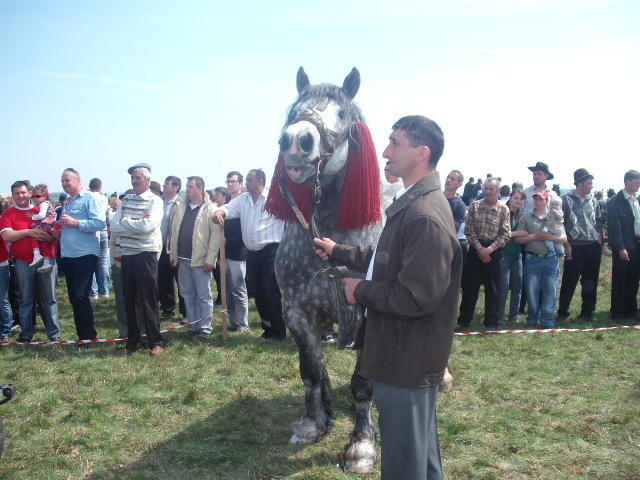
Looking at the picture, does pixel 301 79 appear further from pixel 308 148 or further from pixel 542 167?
pixel 542 167

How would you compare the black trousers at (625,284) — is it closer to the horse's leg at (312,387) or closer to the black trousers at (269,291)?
the black trousers at (269,291)

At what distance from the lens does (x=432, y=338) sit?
231cm

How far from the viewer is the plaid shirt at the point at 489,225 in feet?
Result: 24.8

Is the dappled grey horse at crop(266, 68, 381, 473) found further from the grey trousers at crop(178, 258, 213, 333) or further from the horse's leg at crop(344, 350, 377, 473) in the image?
the grey trousers at crop(178, 258, 213, 333)

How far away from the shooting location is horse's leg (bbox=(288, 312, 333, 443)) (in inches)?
153

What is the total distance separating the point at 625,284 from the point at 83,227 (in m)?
8.16

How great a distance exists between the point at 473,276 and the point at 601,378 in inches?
103

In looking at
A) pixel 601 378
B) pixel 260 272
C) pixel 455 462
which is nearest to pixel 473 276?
pixel 601 378

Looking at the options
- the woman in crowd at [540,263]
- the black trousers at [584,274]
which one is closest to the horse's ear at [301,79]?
the woman in crowd at [540,263]

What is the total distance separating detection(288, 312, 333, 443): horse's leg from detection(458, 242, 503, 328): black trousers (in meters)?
4.21

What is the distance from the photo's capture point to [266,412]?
4727 millimetres

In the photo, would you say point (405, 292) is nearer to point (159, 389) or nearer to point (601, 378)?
point (159, 389)

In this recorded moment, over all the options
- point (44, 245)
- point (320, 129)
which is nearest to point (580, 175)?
point (320, 129)

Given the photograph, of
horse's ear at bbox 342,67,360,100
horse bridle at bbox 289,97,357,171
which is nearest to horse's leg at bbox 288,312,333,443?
horse bridle at bbox 289,97,357,171
